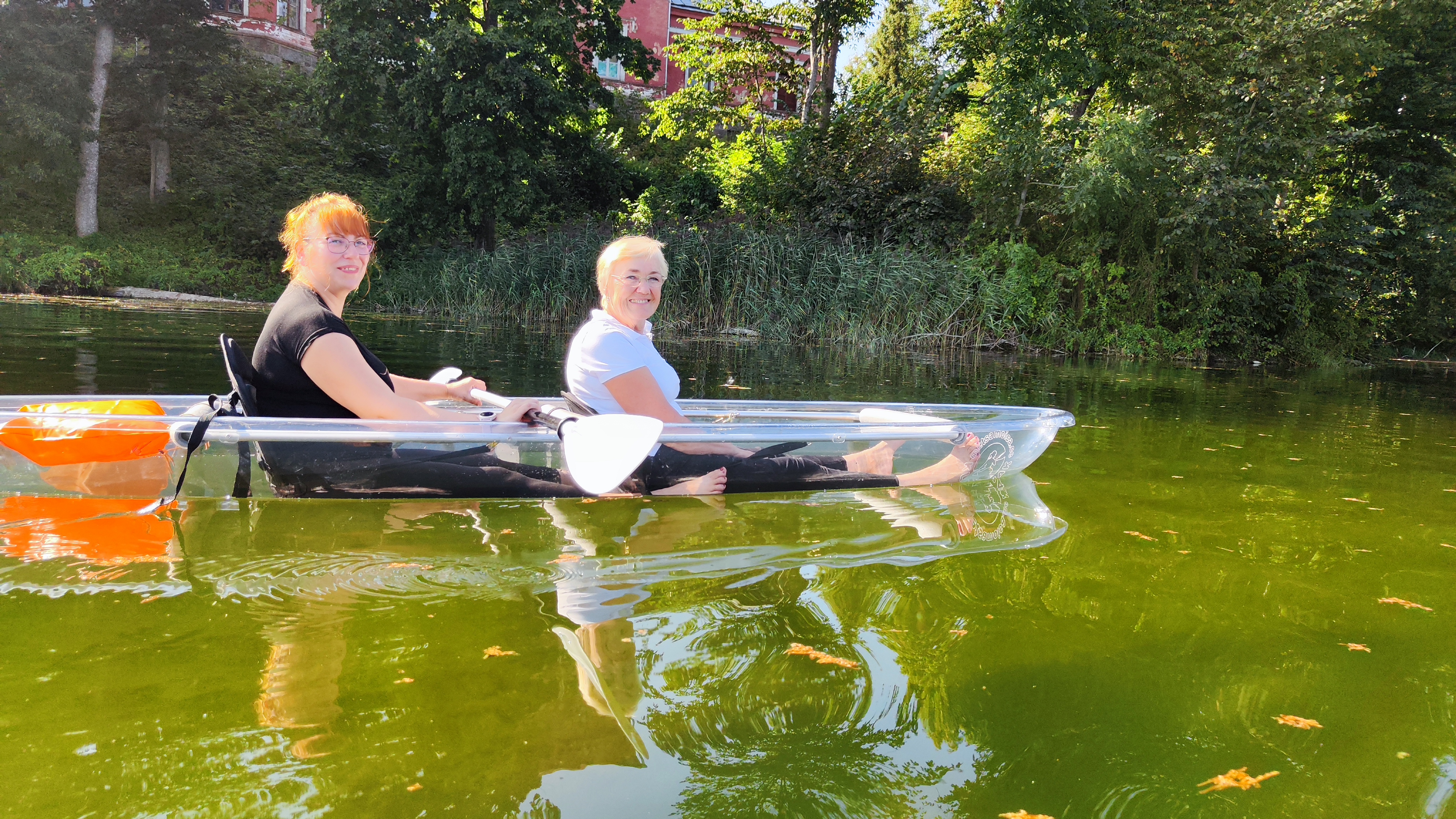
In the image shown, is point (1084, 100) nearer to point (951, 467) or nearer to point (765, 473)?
point (951, 467)

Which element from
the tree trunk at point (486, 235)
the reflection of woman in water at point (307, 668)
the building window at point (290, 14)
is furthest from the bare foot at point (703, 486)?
the building window at point (290, 14)

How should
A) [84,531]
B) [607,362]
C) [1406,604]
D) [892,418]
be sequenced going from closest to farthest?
1. [1406,604]
2. [84,531]
3. [607,362]
4. [892,418]

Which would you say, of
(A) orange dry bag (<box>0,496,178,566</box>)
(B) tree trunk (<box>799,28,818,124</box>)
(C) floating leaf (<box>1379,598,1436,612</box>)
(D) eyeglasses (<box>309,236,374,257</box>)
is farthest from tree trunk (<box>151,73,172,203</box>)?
(C) floating leaf (<box>1379,598,1436,612</box>)

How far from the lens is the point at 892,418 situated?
4062mm

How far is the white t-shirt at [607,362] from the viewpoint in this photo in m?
3.34

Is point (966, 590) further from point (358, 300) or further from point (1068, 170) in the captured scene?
point (358, 300)

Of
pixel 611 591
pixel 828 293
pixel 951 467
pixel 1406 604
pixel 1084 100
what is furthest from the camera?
pixel 1084 100

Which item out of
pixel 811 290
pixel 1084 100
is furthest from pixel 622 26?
pixel 811 290

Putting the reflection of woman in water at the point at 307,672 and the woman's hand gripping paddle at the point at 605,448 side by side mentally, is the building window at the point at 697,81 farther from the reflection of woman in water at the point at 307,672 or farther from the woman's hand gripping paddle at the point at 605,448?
the reflection of woman in water at the point at 307,672

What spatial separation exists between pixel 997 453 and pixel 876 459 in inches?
20.7

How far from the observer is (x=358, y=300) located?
19719mm

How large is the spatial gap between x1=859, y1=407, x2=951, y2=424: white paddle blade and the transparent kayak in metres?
0.02

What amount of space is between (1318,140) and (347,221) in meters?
15.7

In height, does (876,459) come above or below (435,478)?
above
